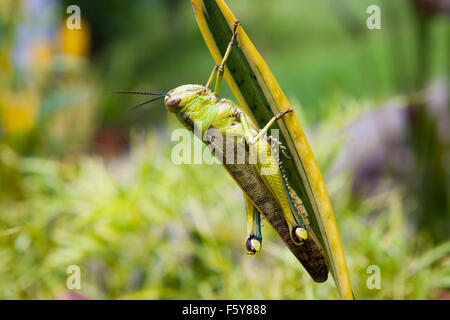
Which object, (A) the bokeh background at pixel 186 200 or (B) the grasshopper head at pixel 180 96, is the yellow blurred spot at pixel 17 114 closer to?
(A) the bokeh background at pixel 186 200

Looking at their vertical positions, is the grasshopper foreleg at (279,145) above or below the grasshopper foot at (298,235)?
above

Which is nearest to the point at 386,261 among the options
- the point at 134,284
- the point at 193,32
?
the point at 134,284

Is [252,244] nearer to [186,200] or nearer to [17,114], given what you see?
[186,200]

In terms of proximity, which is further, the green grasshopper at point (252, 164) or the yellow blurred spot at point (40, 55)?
the yellow blurred spot at point (40, 55)

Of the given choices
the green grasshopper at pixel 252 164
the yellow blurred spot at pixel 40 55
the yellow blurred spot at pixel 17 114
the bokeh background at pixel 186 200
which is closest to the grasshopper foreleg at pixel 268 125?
the green grasshopper at pixel 252 164

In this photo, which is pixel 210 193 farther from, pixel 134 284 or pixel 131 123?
pixel 131 123

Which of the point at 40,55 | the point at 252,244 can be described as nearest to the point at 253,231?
the point at 252,244

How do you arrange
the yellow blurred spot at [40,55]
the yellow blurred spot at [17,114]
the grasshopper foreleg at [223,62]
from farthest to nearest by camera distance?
the yellow blurred spot at [40,55], the yellow blurred spot at [17,114], the grasshopper foreleg at [223,62]
